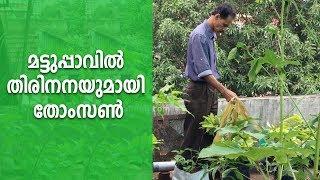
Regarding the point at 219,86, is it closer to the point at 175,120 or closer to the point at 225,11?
the point at 225,11

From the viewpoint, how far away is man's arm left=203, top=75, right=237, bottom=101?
395 centimetres

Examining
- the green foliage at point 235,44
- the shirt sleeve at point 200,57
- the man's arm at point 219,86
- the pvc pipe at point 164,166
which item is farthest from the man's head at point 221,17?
the green foliage at point 235,44

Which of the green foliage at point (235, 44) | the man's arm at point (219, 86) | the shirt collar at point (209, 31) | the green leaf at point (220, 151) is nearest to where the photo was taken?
the green leaf at point (220, 151)

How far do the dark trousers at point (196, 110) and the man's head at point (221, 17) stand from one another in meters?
0.37

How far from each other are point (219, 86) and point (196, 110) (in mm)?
251

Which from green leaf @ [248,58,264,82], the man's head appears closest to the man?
the man's head

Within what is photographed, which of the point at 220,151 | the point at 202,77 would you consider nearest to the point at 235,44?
the point at 202,77

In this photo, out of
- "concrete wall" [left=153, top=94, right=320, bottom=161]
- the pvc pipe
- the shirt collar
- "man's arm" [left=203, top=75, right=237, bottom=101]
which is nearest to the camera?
the pvc pipe

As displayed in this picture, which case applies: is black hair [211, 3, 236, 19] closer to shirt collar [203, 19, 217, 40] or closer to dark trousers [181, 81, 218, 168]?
shirt collar [203, 19, 217, 40]

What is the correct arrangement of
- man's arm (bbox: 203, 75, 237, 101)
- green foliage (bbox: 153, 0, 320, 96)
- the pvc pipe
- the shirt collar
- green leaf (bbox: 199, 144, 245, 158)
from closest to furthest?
green leaf (bbox: 199, 144, 245, 158)
the pvc pipe
man's arm (bbox: 203, 75, 237, 101)
the shirt collar
green foliage (bbox: 153, 0, 320, 96)

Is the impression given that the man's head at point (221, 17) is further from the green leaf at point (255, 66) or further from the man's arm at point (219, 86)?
the green leaf at point (255, 66)

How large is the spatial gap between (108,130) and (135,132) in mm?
110

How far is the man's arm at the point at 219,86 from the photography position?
395cm

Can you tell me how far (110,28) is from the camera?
255 cm
